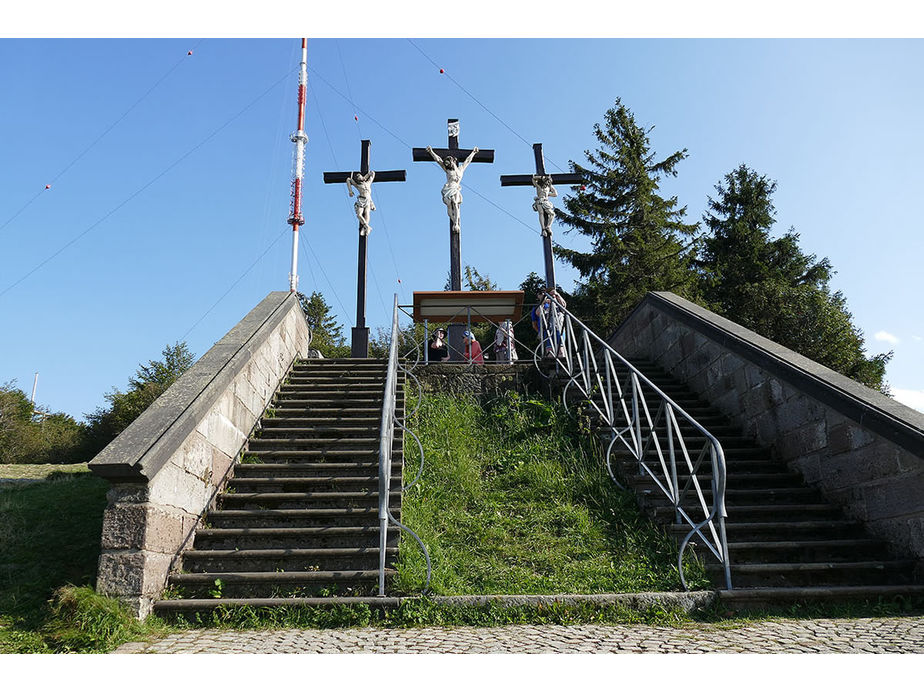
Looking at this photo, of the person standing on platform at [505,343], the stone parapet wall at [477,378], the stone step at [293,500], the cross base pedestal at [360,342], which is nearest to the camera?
the stone step at [293,500]

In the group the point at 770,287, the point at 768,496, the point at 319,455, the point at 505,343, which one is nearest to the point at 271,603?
the point at 319,455

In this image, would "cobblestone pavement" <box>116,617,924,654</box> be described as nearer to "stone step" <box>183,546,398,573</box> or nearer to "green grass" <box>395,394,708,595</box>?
"green grass" <box>395,394,708,595</box>

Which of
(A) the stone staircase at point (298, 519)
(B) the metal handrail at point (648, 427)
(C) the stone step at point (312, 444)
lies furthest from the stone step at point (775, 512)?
(C) the stone step at point (312, 444)

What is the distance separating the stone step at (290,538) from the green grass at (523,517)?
35cm

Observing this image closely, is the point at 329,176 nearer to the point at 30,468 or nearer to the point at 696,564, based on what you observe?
the point at 30,468

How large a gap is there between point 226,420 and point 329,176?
363 inches

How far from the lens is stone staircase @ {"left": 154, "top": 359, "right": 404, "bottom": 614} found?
4.73 metres

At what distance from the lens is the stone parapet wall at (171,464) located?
4.38 metres

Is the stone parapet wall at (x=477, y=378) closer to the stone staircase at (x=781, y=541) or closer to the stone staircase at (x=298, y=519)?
the stone staircase at (x=298, y=519)

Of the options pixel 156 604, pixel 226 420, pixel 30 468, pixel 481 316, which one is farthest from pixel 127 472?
pixel 481 316

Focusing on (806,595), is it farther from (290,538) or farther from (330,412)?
(330,412)

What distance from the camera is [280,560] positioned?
505 cm

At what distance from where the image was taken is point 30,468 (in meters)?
9.62

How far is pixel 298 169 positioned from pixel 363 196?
4.92 metres
